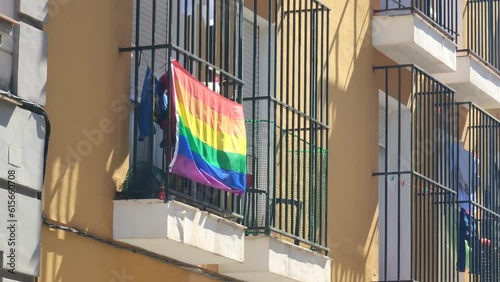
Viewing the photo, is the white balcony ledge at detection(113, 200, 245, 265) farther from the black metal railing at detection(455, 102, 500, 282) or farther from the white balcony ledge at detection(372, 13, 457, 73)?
the black metal railing at detection(455, 102, 500, 282)

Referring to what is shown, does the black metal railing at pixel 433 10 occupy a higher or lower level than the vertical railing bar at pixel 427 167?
higher

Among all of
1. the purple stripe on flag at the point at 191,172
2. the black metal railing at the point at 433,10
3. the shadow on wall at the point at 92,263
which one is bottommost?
the shadow on wall at the point at 92,263

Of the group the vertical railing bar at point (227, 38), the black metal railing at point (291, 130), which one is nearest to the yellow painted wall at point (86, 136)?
the vertical railing bar at point (227, 38)

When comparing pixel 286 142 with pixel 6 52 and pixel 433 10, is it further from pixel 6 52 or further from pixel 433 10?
pixel 433 10

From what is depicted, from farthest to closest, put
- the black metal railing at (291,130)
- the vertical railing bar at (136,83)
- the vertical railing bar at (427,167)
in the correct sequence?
the vertical railing bar at (427,167) → the black metal railing at (291,130) → the vertical railing bar at (136,83)

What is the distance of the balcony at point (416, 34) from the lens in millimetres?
19875

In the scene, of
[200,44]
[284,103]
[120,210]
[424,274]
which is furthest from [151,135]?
[424,274]

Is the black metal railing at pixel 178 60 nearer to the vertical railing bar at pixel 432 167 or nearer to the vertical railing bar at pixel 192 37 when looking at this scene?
the vertical railing bar at pixel 192 37

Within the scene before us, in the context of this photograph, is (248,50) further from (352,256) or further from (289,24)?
(352,256)

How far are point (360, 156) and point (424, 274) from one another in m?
1.93

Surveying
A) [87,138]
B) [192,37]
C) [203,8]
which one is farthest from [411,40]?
[87,138]

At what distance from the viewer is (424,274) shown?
20.2 metres

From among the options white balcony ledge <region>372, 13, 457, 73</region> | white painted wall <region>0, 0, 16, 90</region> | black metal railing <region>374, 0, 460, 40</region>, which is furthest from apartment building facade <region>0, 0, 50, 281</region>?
black metal railing <region>374, 0, 460, 40</region>

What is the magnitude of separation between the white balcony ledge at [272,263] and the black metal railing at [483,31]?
740 cm
